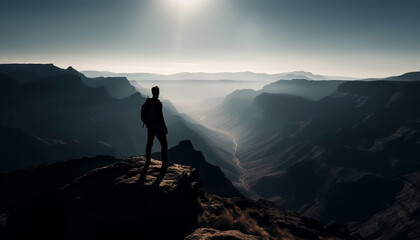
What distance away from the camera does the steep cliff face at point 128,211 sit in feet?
39.4

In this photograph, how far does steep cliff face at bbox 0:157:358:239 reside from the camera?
39.4 feet

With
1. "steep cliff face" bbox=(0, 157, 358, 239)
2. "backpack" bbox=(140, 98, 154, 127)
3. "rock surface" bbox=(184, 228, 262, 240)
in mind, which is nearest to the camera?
"steep cliff face" bbox=(0, 157, 358, 239)

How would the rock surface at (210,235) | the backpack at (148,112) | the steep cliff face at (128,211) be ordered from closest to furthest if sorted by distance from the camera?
the steep cliff face at (128,211), the rock surface at (210,235), the backpack at (148,112)

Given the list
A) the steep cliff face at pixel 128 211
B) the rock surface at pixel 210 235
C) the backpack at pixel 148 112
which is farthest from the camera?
the backpack at pixel 148 112

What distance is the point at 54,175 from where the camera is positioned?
148 feet

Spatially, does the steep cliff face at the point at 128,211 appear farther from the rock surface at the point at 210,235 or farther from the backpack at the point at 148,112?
the backpack at the point at 148,112

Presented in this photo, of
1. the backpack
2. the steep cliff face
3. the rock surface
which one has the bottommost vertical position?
the rock surface

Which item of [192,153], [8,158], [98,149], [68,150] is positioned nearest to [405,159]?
[192,153]

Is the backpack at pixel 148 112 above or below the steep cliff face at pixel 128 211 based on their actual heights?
above

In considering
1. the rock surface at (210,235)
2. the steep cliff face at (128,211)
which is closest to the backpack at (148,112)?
the steep cliff face at (128,211)

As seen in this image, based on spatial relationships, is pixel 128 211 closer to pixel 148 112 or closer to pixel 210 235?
pixel 210 235

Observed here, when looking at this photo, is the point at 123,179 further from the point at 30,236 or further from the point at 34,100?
the point at 34,100

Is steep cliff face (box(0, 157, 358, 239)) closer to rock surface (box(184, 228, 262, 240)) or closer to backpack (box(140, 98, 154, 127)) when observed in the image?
rock surface (box(184, 228, 262, 240))

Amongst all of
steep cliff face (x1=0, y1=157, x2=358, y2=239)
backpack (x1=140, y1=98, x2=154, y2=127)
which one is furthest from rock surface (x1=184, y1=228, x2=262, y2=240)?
backpack (x1=140, y1=98, x2=154, y2=127)
